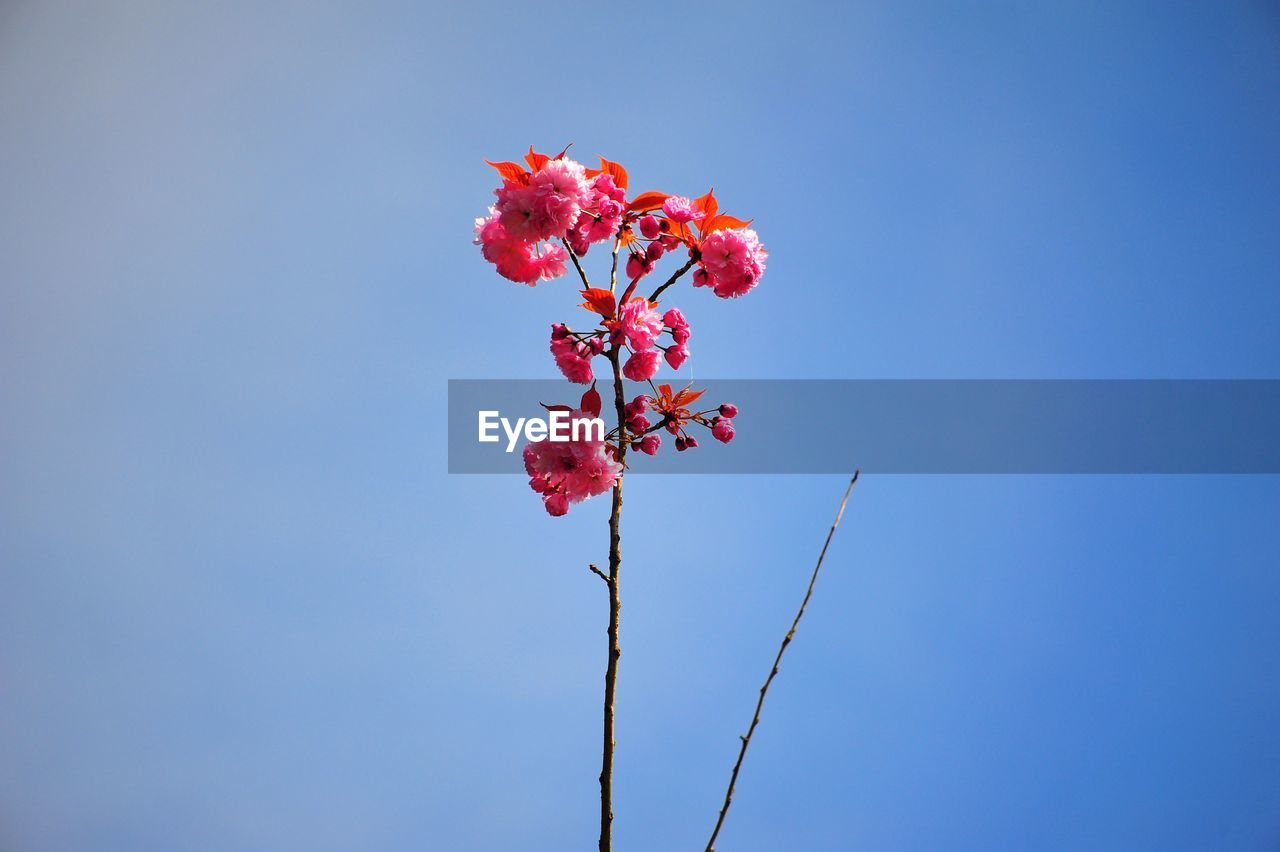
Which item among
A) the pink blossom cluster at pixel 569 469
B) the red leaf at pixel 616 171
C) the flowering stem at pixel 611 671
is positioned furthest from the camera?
the red leaf at pixel 616 171

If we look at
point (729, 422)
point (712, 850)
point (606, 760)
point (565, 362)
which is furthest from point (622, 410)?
point (712, 850)

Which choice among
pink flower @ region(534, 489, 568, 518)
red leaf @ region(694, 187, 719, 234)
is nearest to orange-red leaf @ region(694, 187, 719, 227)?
red leaf @ region(694, 187, 719, 234)

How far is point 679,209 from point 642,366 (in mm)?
319

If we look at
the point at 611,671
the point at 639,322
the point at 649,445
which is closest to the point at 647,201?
the point at 639,322

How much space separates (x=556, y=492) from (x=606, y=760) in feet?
1.71

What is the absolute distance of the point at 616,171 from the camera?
4.93 ft

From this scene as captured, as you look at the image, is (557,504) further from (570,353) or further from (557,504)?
(570,353)

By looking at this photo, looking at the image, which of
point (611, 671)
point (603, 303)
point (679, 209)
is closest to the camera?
point (611, 671)

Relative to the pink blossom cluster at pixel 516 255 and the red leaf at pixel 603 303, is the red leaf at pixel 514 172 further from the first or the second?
the red leaf at pixel 603 303

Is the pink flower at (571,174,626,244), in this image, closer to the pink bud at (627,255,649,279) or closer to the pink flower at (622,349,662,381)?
the pink bud at (627,255,649,279)

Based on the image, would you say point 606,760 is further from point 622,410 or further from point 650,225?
point 650,225

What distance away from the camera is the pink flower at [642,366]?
146cm

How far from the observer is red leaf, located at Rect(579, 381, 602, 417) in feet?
4.68

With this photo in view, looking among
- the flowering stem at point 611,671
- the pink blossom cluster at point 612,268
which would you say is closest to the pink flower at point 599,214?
the pink blossom cluster at point 612,268
